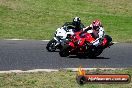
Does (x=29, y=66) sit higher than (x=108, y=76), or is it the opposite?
(x=108, y=76)

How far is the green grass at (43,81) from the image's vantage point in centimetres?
1141

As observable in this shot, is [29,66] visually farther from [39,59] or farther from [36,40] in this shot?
[36,40]

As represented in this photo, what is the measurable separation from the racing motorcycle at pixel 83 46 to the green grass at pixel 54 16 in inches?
280

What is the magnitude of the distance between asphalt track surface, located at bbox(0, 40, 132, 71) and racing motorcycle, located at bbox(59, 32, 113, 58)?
242 millimetres

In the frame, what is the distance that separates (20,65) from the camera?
50.1 ft

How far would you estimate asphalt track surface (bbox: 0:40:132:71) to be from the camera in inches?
611

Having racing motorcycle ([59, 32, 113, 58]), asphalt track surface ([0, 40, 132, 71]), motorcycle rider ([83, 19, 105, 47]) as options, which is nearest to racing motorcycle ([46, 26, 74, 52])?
asphalt track surface ([0, 40, 132, 71])

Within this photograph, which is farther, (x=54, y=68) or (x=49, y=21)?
(x=49, y=21)

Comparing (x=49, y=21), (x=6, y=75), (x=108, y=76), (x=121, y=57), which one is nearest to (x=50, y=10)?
(x=49, y=21)

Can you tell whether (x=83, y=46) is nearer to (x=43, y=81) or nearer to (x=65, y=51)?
(x=65, y=51)

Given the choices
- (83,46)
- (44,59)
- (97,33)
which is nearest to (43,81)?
(44,59)

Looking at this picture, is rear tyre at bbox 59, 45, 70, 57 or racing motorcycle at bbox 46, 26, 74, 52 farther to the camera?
racing motorcycle at bbox 46, 26, 74, 52

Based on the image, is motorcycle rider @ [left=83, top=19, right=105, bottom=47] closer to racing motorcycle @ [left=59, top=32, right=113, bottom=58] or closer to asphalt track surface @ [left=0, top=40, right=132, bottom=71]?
racing motorcycle @ [left=59, top=32, right=113, bottom=58]

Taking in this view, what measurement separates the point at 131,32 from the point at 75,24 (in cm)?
971
